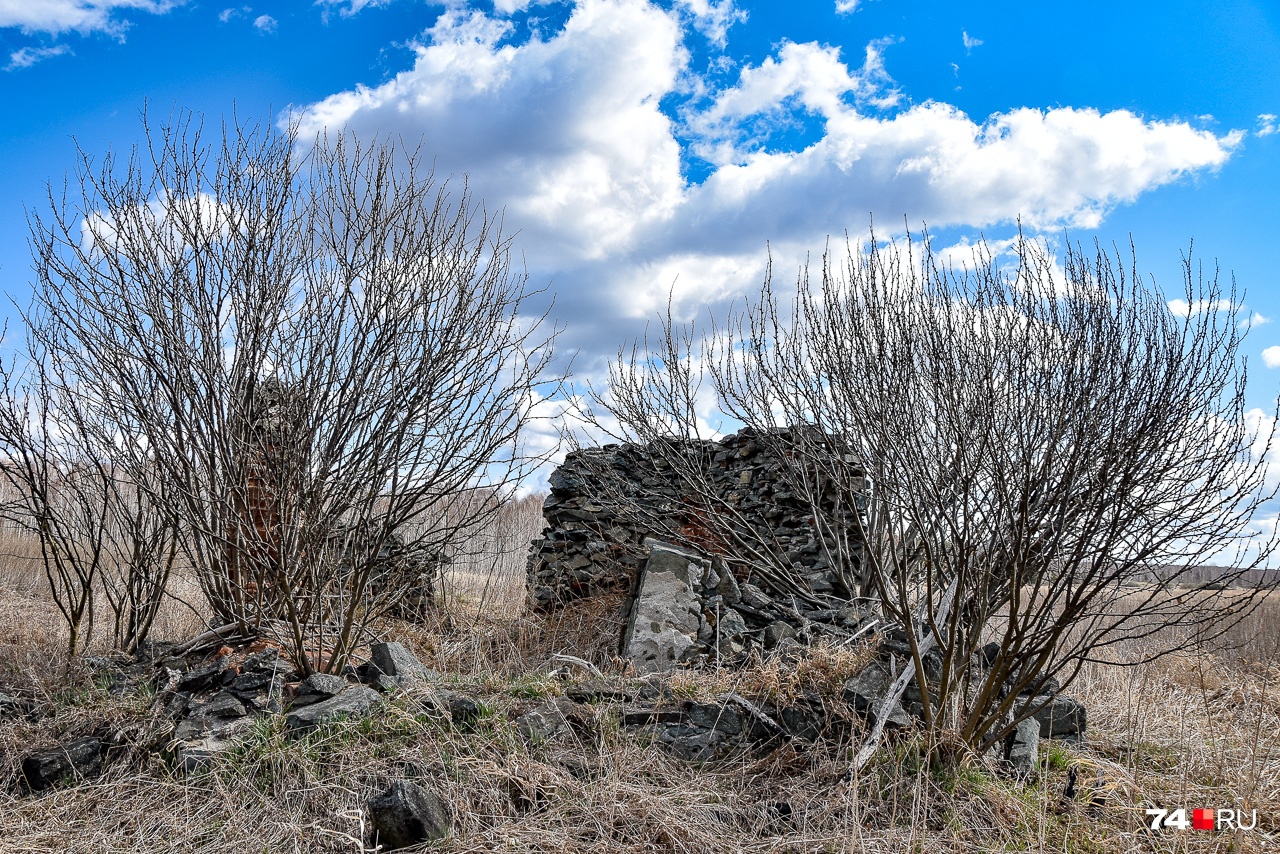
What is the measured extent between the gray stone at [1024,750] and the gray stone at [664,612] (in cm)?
300

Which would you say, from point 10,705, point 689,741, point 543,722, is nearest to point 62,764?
point 10,705

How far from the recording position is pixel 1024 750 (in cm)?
424

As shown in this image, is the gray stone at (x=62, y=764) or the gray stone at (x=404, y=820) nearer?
the gray stone at (x=404, y=820)

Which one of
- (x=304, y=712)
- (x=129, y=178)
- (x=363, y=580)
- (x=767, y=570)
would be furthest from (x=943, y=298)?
(x=129, y=178)

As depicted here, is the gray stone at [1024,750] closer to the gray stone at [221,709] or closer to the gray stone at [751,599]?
the gray stone at [751,599]

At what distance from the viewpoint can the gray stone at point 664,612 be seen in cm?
687

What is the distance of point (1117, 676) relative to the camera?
7789mm

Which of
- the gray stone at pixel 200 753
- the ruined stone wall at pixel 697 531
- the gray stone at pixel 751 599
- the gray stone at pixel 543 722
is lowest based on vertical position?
the gray stone at pixel 200 753

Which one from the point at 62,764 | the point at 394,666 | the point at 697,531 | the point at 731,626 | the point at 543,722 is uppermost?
the point at 697,531

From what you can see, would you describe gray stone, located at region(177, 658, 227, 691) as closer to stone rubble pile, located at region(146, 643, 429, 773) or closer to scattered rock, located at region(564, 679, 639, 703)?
stone rubble pile, located at region(146, 643, 429, 773)

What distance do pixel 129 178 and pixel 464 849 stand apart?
5.35 m

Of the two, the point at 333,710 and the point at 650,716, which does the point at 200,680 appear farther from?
the point at 650,716

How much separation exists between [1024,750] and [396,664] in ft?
12.0

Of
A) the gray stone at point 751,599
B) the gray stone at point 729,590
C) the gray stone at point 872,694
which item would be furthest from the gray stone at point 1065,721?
the gray stone at point 729,590
